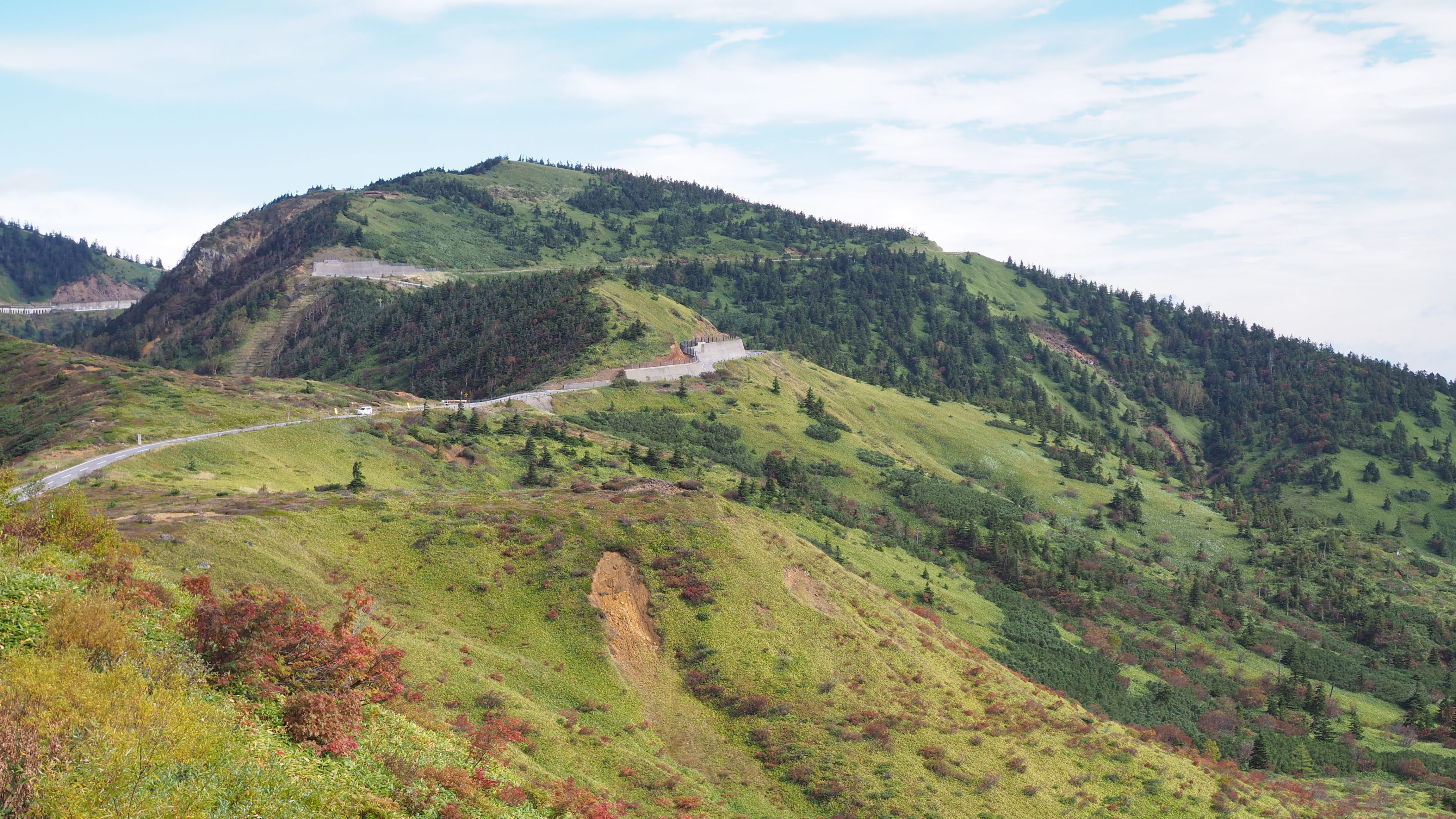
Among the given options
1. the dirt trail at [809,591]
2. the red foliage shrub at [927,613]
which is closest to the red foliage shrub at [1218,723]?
the red foliage shrub at [927,613]

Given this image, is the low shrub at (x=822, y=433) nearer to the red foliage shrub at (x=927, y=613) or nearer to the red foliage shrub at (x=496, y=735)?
the red foliage shrub at (x=927, y=613)

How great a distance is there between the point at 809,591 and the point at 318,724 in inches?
1428

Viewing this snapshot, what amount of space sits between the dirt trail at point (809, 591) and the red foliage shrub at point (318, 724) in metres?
33.4

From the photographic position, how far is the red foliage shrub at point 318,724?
90.9 feet

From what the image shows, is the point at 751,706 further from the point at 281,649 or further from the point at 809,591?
the point at 281,649

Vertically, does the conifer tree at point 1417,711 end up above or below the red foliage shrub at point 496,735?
below

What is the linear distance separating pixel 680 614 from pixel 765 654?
564 centimetres

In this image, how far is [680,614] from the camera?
174ft

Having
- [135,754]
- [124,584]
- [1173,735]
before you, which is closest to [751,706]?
[124,584]

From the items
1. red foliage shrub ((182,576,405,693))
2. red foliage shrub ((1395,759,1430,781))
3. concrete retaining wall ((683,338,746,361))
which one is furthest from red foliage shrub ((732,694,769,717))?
concrete retaining wall ((683,338,746,361))

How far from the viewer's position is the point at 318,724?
92.0 ft

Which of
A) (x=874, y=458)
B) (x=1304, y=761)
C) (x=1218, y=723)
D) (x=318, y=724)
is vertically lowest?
(x=1304, y=761)

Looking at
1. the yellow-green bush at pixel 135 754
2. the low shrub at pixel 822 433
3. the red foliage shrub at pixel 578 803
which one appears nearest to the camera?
the yellow-green bush at pixel 135 754

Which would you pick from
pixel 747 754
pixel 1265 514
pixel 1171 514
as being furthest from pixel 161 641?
pixel 1265 514
